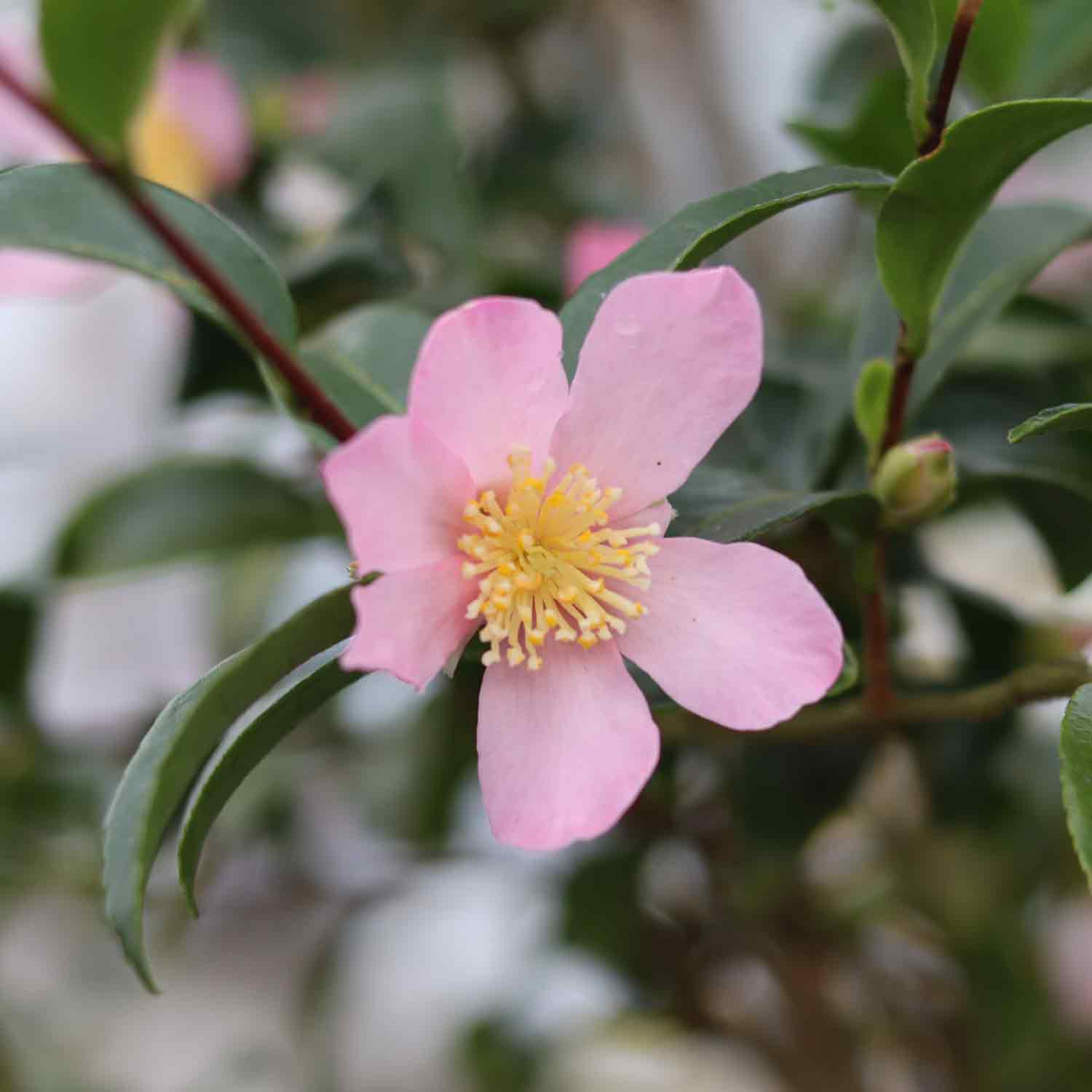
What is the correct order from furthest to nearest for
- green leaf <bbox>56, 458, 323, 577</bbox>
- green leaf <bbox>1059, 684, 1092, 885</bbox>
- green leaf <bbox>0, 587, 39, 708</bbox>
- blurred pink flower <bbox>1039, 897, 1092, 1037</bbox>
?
blurred pink flower <bbox>1039, 897, 1092, 1037</bbox>
green leaf <bbox>0, 587, 39, 708</bbox>
green leaf <bbox>56, 458, 323, 577</bbox>
green leaf <bbox>1059, 684, 1092, 885</bbox>

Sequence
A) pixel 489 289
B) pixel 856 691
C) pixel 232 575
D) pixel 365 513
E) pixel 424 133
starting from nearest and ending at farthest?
pixel 365 513 < pixel 856 691 < pixel 489 289 < pixel 424 133 < pixel 232 575

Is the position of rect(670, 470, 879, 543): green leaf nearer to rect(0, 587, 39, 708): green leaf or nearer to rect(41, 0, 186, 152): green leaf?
rect(41, 0, 186, 152): green leaf

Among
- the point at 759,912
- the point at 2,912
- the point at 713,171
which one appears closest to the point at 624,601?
the point at 759,912

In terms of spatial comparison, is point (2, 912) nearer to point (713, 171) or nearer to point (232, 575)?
point (232, 575)

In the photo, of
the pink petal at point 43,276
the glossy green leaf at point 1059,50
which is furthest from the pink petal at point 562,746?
the pink petal at point 43,276

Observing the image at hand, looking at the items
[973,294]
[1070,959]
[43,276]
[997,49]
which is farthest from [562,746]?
[1070,959]

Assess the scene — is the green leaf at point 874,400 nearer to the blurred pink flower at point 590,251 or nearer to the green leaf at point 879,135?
the green leaf at point 879,135

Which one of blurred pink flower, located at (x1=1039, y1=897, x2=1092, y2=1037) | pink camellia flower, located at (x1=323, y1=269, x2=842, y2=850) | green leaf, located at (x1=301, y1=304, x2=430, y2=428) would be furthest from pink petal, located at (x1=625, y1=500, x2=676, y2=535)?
blurred pink flower, located at (x1=1039, y1=897, x2=1092, y2=1037)
